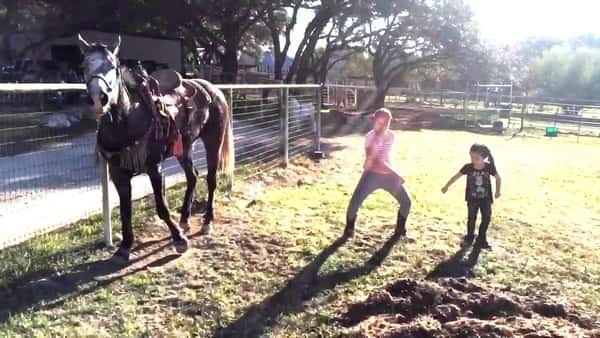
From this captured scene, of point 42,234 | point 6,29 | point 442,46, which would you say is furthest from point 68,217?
point 442,46

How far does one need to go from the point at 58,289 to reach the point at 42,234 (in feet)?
5.12

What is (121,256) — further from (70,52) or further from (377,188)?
(70,52)

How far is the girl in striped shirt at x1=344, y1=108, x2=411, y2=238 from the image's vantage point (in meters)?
5.43

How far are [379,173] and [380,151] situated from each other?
0.23 m

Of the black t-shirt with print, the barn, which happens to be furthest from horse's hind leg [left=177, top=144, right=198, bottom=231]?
the barn

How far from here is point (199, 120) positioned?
18.1 feet

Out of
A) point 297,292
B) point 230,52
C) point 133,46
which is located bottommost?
point 297,292

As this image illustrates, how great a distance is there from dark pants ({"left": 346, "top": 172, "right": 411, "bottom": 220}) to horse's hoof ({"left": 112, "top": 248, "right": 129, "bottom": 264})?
2201 mm

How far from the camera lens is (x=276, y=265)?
4738 millimetres

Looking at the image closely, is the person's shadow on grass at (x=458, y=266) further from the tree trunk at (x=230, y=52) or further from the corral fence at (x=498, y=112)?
the tree trunk at (x=230, y=52)

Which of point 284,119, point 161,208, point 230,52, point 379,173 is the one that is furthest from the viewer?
point 230,52

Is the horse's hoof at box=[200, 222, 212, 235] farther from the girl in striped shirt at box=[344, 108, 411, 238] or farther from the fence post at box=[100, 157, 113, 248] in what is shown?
the girl in striped shirt at box=[344, 108, 411, 238]

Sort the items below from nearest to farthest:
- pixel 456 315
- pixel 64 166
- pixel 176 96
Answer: pixel 456 315 → pixel 176 96 → pixel 64 166

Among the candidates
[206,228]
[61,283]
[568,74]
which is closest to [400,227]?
[206,228]
